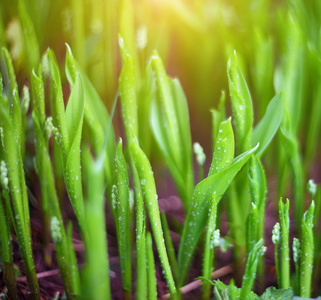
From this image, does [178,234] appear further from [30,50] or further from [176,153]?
[30,50]

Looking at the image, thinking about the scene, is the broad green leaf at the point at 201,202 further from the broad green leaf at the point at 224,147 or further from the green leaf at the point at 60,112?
the green leaf at the point at 60,112

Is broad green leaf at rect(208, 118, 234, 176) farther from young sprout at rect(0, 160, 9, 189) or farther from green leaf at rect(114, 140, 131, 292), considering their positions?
young sprout at rect(0, 160, 9, 189)

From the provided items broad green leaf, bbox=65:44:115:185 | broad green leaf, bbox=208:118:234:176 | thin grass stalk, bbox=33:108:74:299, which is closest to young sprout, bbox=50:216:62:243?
thin grass stalk, bbox=33:108:74:299

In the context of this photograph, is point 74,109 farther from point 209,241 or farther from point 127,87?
point 209,241

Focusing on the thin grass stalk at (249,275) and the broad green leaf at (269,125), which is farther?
the broad green leaf at (269,125)

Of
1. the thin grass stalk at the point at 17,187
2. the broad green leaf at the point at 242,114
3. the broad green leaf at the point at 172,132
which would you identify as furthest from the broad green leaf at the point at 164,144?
the thin grass stalk at the point at 17,187

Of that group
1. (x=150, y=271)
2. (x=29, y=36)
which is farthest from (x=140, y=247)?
(x=29, y=36)
